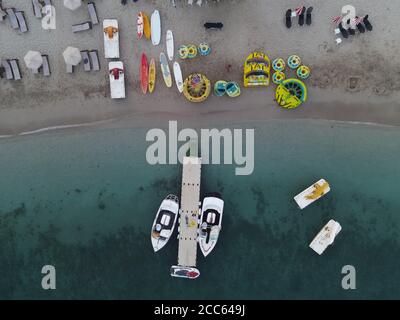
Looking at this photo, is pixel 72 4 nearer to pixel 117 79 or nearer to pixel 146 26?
pixel 146 26

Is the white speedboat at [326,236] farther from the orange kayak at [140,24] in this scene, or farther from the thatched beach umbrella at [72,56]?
the thatched beach umbrella at [72,56]

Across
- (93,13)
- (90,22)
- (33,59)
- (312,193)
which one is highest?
(93,13)

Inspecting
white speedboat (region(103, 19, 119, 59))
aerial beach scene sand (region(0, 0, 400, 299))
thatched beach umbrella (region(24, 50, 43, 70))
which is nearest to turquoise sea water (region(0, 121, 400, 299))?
aerial beach scene sand (region(0, 0, 400, 299))

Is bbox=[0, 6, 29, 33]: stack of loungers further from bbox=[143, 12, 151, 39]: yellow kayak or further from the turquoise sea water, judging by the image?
bbox=[143, 12, 151, 39]: yellow kayak

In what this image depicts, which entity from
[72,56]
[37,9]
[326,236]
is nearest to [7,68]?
[37,9]

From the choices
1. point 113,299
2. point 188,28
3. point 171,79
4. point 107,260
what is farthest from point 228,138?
point 113,299

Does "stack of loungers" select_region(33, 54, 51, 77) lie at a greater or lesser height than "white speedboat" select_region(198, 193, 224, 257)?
greater

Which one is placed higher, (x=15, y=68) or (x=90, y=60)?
(x=90, y=60)
